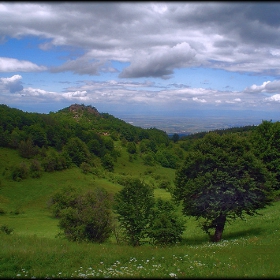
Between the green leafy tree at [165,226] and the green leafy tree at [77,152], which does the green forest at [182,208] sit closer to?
the green leafy tree at [165,226]

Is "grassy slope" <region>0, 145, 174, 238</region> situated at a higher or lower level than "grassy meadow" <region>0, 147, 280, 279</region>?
lower

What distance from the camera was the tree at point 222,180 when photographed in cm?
2033

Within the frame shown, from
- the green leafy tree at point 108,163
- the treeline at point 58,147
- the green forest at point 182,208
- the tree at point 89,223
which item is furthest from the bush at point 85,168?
the tree at point 89,223

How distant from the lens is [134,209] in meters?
21.1

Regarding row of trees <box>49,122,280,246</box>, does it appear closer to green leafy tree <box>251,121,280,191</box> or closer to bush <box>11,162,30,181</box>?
green leafy tree <box>251,121,280,191</box>

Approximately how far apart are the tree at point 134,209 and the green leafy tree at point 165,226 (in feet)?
1.99

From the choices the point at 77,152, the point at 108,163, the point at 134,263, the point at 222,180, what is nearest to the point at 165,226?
the point at 222,180

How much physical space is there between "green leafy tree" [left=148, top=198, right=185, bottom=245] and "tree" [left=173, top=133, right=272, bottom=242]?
1787 millimetres

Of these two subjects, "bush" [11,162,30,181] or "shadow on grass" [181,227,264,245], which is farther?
"bush" [11,162,30,181]

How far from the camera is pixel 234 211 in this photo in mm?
20953

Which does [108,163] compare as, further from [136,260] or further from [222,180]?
[136,260]

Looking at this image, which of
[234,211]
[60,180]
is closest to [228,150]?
[234,211]

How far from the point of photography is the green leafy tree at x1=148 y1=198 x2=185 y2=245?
2019cm

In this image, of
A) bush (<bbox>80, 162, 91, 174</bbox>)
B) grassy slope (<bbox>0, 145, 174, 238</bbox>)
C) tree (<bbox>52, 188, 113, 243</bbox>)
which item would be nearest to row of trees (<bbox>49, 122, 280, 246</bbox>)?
tree (<bbox>52, 188, 113, 243</bbox>)
